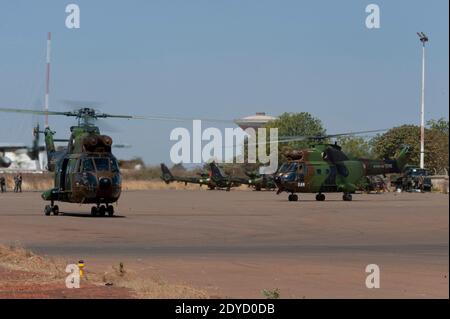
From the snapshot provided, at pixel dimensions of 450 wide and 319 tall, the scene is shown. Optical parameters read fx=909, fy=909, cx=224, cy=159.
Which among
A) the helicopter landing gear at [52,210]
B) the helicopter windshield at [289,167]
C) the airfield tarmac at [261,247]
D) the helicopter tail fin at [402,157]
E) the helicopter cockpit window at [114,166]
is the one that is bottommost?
the airfield tarmac at [261,247]

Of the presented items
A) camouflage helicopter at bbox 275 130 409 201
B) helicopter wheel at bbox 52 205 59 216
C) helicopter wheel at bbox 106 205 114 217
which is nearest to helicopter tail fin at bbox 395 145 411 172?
camouflage helicopter at bbox 275 130 409 201

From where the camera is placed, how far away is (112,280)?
1662 centimetres

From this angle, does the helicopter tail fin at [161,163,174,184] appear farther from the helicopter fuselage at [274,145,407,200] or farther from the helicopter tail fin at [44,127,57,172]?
the helicopter tail fin at [44,127,57,172]

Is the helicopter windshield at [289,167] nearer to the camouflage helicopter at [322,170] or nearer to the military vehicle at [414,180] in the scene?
the camouflage helicopter at [322,170]

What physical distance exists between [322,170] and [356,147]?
11864mm

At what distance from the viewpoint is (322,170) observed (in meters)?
60.3

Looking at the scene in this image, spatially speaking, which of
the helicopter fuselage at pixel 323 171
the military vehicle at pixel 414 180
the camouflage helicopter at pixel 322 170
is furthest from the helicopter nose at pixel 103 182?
the military vehicle at pixel 414 180

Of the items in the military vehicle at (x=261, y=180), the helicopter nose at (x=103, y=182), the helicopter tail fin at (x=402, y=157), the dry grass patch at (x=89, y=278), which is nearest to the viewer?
the dry grass patch at (x=89, y=278)

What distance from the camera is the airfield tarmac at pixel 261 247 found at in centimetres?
1695

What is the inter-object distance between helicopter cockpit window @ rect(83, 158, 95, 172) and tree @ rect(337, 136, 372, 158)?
32.9m

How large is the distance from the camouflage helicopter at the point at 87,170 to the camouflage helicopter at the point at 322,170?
2081 cm

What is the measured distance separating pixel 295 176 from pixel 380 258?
3694 centimetres

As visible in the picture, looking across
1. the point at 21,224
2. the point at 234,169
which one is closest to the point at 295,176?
the point at 21,224

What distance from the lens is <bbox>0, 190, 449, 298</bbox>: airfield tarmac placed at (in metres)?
17.0
